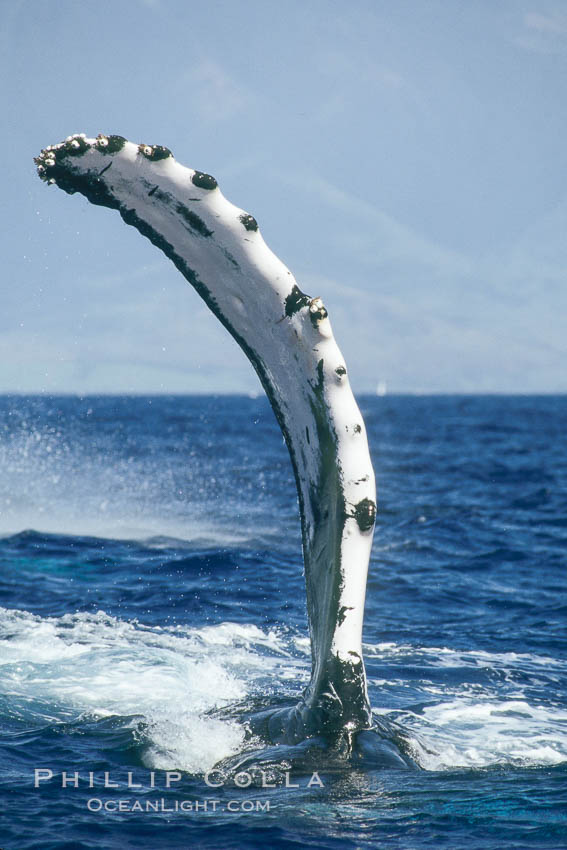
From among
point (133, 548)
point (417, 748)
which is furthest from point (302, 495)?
point (133, 548)

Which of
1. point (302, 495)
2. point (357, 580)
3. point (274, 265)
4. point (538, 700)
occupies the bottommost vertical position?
point (538, 700)

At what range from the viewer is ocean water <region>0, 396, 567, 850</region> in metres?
5.51

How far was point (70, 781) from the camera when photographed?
613 cm

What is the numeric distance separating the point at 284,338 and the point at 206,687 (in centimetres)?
423

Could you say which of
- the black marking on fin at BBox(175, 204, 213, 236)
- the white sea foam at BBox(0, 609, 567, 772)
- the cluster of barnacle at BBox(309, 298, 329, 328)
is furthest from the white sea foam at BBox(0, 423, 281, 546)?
the black marking on fin at BBox(175, 204, 213, 236)

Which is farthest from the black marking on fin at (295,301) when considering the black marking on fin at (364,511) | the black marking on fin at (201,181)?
the black marking on fin at (364,511)

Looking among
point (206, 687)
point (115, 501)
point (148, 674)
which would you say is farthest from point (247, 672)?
point (115, 501)

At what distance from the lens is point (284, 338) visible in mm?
5289

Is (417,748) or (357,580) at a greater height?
(357,580)

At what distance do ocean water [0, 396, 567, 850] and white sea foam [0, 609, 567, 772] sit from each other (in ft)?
0.09

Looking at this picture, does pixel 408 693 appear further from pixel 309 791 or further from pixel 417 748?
pixel 309 791

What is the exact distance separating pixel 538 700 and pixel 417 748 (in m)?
2.62

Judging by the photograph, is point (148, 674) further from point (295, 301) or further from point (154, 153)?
point (154, 153)

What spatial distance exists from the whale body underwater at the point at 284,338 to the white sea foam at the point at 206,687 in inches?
61.0
